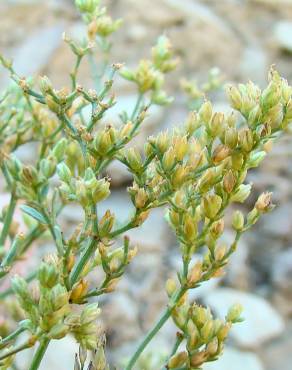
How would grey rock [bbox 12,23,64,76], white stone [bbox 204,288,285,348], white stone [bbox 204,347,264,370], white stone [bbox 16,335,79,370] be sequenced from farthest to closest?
grey rock [bbox 12,23,64,76]
white stone [bbox 204,288,285,348]
white stone [bbox 204,347,264,370]
white stone [bbox 16,335,79,370]

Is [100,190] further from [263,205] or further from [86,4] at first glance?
[86,4]

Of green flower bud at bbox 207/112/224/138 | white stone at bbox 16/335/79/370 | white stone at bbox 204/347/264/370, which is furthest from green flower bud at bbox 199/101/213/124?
white stone at bbox 204/347/264/370

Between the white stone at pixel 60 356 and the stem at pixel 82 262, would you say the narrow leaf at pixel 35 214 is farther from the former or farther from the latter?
the white stone at pixel 60 356

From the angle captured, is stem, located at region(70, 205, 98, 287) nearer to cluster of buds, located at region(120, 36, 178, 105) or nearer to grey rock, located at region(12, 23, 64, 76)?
cluster of buds, located at region(120, 36, 178, 105)

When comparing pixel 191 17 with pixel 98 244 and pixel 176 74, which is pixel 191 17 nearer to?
pixel 176 74

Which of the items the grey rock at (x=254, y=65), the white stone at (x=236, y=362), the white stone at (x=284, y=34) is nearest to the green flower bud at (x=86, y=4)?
the white stone at (x=236, y=362)

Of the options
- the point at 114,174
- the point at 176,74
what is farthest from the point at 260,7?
the point at 114,174

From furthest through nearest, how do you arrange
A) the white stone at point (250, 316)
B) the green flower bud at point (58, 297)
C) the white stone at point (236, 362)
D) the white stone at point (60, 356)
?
the white stone at point (250, 316), the white stone at point (236, 362), the white stone at point (60, 356), the green flower bud at point (58, 297)
